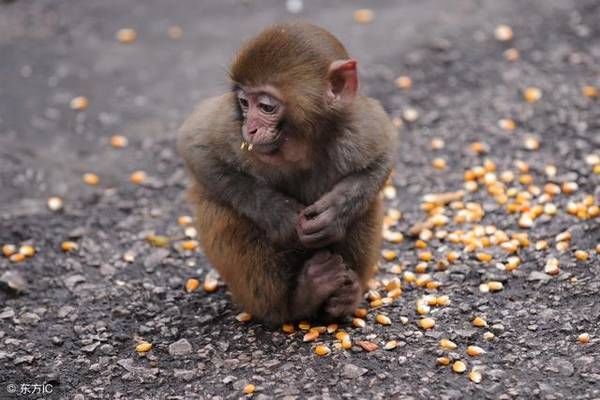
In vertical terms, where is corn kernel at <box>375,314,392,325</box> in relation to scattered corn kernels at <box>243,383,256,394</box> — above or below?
below

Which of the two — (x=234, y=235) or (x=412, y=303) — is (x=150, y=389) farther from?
(x=412, y=303)

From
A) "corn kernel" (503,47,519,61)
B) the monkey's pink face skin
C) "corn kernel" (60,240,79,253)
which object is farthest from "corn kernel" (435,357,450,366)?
"corn kernel" (503,47,519,61)

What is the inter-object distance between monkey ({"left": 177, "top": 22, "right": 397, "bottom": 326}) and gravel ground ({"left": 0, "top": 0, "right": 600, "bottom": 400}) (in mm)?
336

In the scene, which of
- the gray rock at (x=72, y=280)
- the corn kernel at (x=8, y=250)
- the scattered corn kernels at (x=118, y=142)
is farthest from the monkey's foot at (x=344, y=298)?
the scattered corn kernels at (x=118, y=142)

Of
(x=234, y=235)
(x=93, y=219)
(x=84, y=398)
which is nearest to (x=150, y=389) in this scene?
(x=84, y=398)

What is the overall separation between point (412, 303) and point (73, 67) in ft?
16.4

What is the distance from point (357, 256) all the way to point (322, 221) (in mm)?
514

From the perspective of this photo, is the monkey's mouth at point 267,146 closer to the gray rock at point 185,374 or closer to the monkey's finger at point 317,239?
the monkey's finger at point 317,239

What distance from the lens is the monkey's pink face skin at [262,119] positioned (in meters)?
5.46

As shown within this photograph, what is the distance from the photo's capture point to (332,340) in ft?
19.2

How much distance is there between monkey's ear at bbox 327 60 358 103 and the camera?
5.55 m

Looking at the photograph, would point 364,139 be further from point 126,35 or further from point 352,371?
point 126,35

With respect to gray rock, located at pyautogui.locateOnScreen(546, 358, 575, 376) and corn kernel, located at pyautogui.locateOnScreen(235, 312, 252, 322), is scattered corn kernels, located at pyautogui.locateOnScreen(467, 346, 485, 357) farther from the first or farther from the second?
corn kernel, located at pyautogui.locateOnScreen(235, 312, 252, 322)

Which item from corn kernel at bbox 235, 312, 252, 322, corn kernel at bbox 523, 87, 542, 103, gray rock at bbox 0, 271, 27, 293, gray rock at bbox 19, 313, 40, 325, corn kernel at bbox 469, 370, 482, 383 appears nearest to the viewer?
corn kernel at bbox 469, 370, 482, 383
